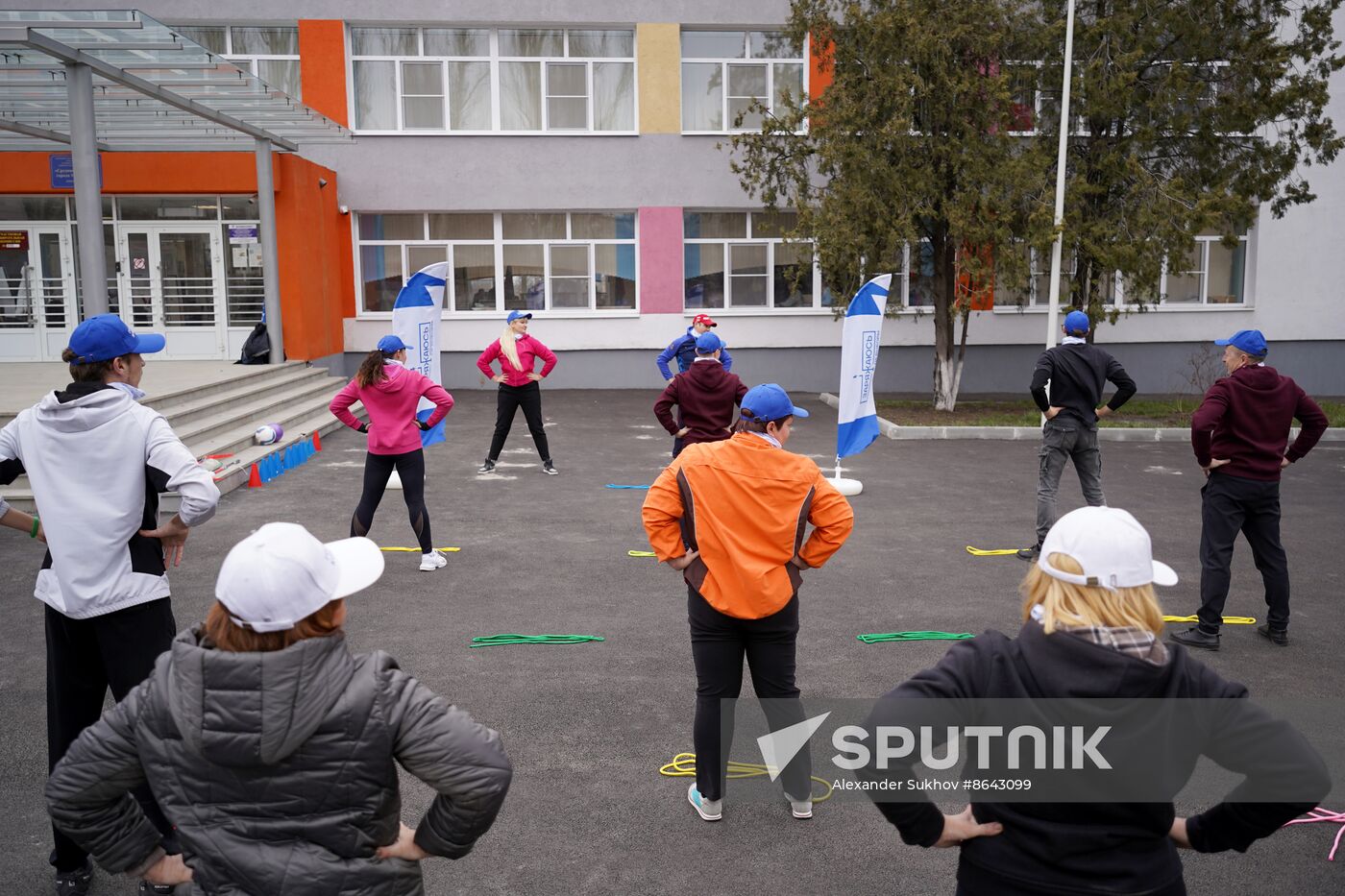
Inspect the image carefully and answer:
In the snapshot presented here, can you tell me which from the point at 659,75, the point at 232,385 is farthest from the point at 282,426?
the point at 659,75

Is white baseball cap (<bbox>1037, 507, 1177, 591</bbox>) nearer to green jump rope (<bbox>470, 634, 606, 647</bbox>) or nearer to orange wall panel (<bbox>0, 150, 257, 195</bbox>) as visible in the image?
green jump rope (<bbox>470, 634, 606, 647</bbox>)

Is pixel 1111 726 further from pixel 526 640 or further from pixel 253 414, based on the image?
pixel 253 414

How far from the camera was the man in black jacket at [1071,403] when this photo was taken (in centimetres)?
873

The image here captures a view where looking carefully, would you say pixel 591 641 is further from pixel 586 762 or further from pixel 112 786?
pixel 112 786

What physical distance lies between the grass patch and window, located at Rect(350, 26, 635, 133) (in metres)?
8.76

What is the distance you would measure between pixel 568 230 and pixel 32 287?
10599 mm

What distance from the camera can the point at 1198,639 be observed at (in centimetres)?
659

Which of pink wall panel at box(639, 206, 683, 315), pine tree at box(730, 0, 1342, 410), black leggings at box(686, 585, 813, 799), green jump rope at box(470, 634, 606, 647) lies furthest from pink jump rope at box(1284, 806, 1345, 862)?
pink wall panel at box(639, 206, 683, 315)

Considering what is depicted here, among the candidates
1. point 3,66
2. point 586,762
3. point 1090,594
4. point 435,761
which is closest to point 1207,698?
point 1090,594

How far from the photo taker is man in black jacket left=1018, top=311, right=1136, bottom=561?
873 centimetres

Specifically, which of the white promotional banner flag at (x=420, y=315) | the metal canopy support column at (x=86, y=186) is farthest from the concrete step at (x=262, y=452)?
the metal canopy support column at (x=86, y=186)

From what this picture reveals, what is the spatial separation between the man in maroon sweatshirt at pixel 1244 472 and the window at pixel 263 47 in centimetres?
2039

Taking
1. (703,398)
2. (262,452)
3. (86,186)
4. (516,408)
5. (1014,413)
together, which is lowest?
(1014,413)

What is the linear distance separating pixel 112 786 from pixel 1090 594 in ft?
7.04
